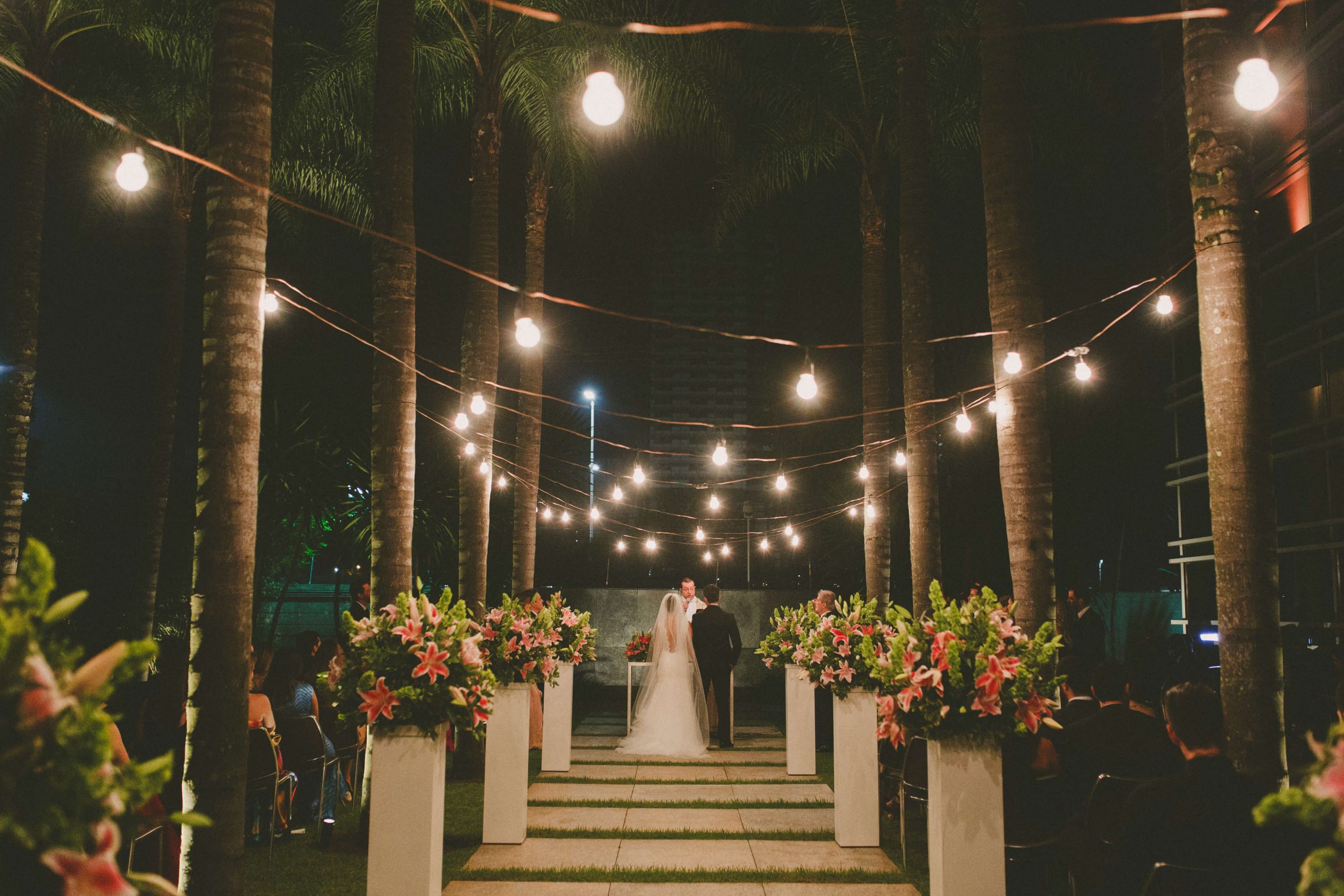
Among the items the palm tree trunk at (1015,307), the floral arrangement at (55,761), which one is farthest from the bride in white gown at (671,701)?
the floral arrangement at (55,761)

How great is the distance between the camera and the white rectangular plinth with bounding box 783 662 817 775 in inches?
441

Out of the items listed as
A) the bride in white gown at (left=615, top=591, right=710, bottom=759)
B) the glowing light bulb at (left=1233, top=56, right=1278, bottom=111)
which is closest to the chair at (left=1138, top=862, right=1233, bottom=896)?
the glowing light bulb at (left=1233, top=56, right=1278, bottom=111)

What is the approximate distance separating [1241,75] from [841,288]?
18537 mm

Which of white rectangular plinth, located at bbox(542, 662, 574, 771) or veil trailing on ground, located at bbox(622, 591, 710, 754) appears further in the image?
veil trailing on ground, located at bbox(622, 591, 710, 754)

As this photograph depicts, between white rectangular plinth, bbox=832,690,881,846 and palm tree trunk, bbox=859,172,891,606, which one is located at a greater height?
palm tree trunk, bbox=859,172,891,606

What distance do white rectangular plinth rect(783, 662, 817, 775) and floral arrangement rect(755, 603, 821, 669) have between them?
36 cm

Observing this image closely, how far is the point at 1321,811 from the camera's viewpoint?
211cm

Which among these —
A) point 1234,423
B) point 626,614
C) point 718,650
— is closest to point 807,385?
point 718,650

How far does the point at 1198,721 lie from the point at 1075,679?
3212mm

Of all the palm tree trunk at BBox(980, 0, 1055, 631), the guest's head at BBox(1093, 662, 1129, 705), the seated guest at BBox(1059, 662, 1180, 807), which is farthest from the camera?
the palm tree trunk at BBox(980, 0, 1055, 631)

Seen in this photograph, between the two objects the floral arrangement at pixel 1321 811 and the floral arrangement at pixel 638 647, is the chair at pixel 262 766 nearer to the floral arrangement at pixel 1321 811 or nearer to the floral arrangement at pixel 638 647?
the floral arrangement at pixel 1321 811

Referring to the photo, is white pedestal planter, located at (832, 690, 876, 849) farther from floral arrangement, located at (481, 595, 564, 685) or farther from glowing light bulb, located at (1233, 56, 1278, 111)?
glowing light bulb, located at (1233, 56, 1278, 111)

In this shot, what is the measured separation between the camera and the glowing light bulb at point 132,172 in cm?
678

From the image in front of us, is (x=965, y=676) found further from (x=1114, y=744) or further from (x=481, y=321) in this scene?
(x=481, y=321)
